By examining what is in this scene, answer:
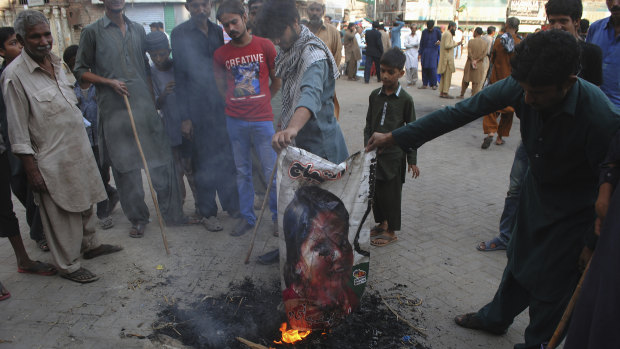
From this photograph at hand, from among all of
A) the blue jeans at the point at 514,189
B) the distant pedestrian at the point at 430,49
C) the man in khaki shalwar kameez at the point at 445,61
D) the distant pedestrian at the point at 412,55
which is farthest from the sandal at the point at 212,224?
the distant pedestrian at the point at 412,55

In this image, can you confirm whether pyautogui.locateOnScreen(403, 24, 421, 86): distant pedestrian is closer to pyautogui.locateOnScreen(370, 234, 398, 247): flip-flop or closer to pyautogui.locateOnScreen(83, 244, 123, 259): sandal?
pyautogui.locateOnScreen(370, 234, 398, 247): flip-flop

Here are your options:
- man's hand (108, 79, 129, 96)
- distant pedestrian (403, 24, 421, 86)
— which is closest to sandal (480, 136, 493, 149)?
man's hand (108, 79, 129, 96)

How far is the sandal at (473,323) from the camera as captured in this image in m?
2.85

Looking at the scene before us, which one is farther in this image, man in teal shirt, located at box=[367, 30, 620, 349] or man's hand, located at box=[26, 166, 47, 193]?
man's hand, located at box=[26, 166, 47, 193]

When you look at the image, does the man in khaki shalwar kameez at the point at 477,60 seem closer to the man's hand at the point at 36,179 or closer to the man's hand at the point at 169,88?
the man's hand at the point at 169,88

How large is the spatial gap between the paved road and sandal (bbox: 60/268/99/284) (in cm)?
5

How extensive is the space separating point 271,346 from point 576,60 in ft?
7.85

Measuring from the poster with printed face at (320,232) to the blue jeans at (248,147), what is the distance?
1415mm

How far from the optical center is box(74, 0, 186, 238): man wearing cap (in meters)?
3.94

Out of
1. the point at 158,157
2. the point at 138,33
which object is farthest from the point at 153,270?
the point at 138,33

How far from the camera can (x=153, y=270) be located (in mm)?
3746

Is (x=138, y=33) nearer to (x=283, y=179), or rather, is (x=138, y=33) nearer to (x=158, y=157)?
(x=158, y=157)

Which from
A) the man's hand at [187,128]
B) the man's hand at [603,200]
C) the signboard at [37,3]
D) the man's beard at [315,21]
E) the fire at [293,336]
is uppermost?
the signboard at [37,3]

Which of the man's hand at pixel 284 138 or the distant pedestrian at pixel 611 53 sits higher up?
the distant pedestrian at pixel 611 53
